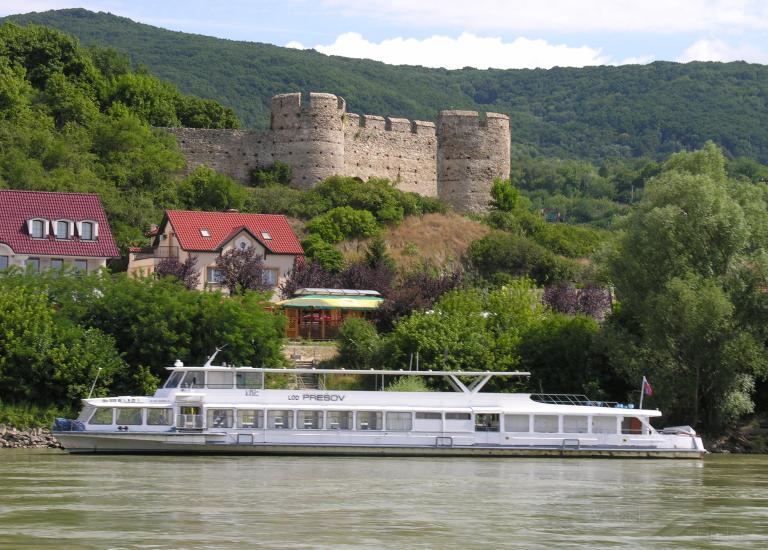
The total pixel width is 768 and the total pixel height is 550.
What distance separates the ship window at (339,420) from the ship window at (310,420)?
0.96 ft

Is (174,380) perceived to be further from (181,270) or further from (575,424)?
(181,270)

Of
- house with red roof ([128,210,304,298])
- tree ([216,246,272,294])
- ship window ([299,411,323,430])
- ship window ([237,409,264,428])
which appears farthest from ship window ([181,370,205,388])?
house with red roof ([128,210,304,298])

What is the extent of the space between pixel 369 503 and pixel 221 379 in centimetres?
1291

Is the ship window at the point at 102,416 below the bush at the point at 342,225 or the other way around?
below

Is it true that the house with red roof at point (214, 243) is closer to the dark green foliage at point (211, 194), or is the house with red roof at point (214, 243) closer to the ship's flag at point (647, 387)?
the dark green foliage at point (211, 194)

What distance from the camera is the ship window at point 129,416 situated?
40.5 metres

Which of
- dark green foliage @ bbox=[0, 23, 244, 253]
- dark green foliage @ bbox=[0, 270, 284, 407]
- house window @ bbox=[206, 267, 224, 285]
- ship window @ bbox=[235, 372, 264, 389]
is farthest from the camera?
dark green foliage @ bbox=[0, 23, 244, 253]

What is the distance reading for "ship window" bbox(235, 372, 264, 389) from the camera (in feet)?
138

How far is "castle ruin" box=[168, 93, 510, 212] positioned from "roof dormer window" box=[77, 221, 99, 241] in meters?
20.3

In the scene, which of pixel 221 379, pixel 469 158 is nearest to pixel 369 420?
pixel 221 379

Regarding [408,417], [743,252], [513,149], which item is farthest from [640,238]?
[513,149]

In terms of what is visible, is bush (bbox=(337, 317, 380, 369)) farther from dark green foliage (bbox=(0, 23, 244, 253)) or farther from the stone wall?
the stone wall

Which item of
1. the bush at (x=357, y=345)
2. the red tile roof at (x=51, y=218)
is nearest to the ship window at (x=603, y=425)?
the bush at (x=357, y=345)

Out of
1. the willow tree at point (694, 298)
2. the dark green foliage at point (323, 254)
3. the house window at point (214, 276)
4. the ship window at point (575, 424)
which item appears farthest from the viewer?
the dark green foliage at point (323, 254)
